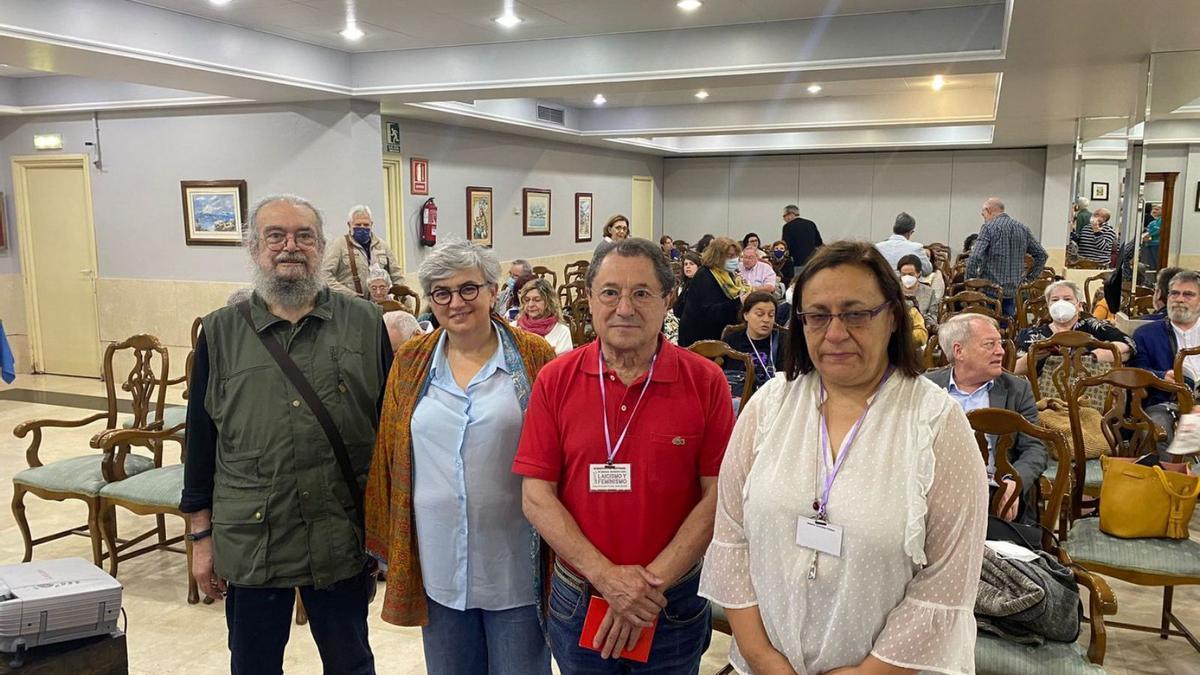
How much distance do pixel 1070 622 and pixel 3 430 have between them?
7004mm

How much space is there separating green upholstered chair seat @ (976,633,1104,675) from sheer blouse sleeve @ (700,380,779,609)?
0.89 m

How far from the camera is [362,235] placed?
6.30 m

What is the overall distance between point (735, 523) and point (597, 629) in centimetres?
37

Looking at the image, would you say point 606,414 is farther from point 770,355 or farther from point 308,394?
point 770,355

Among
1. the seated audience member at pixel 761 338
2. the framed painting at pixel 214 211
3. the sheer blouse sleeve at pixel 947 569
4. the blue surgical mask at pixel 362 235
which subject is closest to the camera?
the sheer blouse sleeve at pixel 947 569

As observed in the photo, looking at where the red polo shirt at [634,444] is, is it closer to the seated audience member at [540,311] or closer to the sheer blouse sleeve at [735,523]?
the sheer blouse sleeve at [735,523]

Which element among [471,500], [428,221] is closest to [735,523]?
[471,500]

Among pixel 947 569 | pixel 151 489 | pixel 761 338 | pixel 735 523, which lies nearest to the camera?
pixel 947 569

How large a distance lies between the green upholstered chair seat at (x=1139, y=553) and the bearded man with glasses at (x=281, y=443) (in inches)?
90.4

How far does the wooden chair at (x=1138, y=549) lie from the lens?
8.71 feet

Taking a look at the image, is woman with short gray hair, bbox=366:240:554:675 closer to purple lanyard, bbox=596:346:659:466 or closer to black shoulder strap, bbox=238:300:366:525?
black shoulder strap, bbox=238:300:366:525

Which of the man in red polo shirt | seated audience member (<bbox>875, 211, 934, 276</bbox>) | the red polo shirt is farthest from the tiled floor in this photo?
seated audience member (<bbox>875, 211, 934, 276</bbox>)

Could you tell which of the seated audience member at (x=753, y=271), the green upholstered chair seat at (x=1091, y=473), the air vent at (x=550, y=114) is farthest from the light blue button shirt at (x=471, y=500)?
the air vent at (x=550, y=114)

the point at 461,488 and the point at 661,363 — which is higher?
the point at 661,363
